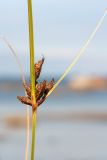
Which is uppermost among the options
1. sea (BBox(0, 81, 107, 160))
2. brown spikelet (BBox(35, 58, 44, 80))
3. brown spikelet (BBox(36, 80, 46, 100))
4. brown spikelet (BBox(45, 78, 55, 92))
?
sea (BBox(0, 81, 107, 160))

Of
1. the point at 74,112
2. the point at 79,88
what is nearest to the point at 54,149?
the point at 74,112

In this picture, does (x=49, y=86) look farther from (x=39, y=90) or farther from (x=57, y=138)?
(x=57, y=138)

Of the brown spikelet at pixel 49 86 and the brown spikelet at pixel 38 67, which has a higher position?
the brown spikelet at pixel 38 67

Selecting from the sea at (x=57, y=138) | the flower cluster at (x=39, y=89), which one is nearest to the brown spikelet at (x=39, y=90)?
the flower cluster at (x=39, y=89)

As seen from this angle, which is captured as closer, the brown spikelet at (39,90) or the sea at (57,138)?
the brown spikelet at (39,90)

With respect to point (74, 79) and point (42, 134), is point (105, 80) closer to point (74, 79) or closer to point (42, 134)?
point (74, 79)

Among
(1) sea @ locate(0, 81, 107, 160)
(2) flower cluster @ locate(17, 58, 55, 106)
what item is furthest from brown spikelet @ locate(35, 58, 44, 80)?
(1) sea @ locate(0, 81, 107, 160)

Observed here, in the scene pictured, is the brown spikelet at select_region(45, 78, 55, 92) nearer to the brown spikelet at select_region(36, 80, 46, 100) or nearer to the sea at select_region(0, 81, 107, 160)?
the brown spikelet at select_region(36, 80, 46, 100)

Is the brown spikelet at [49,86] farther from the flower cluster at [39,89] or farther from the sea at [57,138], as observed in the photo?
the sea at [57,138]

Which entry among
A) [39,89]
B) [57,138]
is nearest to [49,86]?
[39,89]

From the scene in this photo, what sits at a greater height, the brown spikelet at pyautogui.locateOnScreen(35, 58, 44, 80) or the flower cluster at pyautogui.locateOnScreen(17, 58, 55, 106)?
the brown spikelet at pyautogui.locateOnScreen(35, 58, 44, 80)

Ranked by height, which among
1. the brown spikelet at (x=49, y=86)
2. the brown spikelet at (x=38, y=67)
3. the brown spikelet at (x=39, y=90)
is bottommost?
the brown spikelet at (x=39, y=90)
